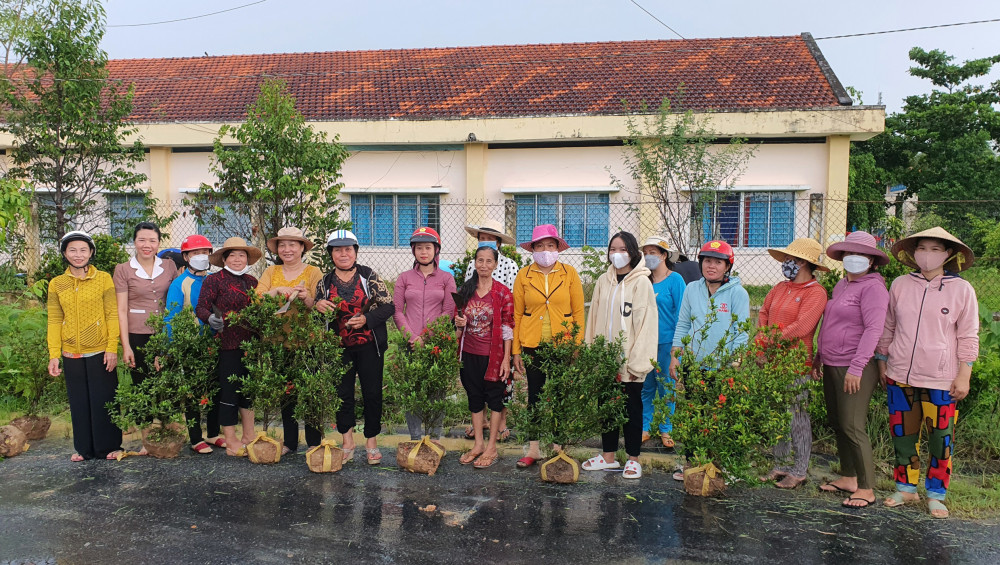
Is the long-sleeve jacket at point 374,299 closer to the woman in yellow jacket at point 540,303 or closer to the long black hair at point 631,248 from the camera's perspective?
the woman in yellow jacket at point 540,303

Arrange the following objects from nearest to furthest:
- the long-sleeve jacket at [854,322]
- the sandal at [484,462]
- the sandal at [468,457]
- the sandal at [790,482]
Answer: the long-sleeve jacket at [854,322] < the sandal at [790,482] < the sandal at [484,462] < the sandal at [468,457]

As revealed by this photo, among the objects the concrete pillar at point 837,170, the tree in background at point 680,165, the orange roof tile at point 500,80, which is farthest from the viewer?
the orange roof tile at point 500,80

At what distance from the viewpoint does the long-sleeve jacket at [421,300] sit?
17.4ft

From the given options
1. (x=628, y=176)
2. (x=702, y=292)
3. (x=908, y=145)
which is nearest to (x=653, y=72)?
(x=628, y=176)

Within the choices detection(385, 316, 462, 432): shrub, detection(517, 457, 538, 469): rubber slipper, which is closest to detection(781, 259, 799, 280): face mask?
detection(517, 457, 538, 469): rubber slipper

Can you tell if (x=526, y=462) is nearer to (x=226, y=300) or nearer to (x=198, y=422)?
(x=226, y=300)

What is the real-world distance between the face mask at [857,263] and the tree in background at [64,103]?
27.9 ft

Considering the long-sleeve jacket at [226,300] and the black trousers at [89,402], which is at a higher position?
the long-sleeve jacket at [226,300]

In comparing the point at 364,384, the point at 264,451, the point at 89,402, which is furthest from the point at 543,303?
the point at 89,402

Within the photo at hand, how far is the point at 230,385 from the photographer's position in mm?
5387

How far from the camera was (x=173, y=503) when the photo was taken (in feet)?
14.8

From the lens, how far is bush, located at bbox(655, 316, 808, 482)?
14.3 feet

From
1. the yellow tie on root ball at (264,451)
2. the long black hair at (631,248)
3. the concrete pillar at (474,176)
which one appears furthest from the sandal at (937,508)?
the concrete pillar at (474,176)

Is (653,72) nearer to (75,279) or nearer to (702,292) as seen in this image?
(702,292)
